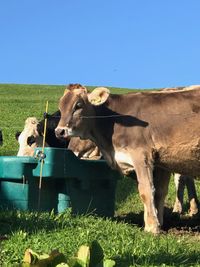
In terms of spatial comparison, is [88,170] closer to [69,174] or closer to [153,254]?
[69,174]

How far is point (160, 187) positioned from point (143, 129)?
4.43ft

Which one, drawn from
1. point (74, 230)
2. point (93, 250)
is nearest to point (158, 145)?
point (74, 230)

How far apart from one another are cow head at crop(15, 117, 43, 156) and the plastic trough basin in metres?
2.55

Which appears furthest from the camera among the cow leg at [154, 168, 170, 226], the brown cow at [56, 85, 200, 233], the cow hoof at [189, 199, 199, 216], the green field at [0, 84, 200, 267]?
the cow hoof at [189, 199, 199, 216]

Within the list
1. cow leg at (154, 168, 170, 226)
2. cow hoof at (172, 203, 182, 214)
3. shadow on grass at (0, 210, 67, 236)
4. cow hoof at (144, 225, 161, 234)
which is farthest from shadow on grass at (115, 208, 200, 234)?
shadow on grass at (0, 210, 67, 236)

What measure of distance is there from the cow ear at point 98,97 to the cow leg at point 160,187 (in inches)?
59.5

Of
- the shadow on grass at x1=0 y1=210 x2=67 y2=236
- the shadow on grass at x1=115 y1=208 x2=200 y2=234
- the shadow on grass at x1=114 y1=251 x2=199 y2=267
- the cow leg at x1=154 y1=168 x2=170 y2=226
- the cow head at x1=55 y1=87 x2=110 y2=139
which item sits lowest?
the shadow on grass at x1=115 y1=208 x2=200 y2=234

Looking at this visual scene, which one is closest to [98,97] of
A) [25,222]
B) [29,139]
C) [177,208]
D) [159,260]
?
[29,139]

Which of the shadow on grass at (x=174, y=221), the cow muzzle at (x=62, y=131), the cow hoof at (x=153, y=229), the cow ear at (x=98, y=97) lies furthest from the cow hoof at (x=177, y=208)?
the cow muzzle at (x=62, y=131)

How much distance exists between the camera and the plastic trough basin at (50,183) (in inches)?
376

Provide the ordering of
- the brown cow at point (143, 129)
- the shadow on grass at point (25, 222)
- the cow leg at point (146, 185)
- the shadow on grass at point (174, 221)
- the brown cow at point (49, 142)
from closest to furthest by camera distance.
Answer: the shadow on grass at point (25, 222)
the cow leg at point (146, 185)
the brown cow at point (143, 129)
the shadow on grass at point (174, 221)
the brown cow at point (49, 142)

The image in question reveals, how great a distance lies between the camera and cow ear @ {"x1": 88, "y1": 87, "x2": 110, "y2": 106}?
10008 mm

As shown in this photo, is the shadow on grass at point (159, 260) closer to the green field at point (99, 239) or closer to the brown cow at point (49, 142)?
the green field at point (99, 239)

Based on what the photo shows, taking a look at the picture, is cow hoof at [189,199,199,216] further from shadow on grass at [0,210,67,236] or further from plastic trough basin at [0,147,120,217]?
shadow on grass at [0,210,67,236]
